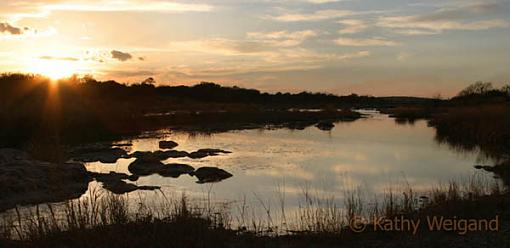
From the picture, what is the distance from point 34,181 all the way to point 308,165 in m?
11.3

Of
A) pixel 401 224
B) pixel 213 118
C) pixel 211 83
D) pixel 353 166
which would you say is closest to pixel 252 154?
pixel 353 166

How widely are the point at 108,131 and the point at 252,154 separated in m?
13.3

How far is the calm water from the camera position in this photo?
650 inches

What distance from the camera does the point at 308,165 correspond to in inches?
893

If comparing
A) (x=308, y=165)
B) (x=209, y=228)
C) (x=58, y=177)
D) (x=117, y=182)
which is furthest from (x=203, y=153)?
(x=209, y=228)

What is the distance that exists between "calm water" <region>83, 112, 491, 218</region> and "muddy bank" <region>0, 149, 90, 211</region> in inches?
81.0

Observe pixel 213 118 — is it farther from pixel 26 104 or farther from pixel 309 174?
pixel 309 174

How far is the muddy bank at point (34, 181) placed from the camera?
1407 cm

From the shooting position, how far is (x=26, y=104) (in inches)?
1414

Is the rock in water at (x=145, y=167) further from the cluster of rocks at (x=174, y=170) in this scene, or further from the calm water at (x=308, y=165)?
the calm water at (x=308, y=165)

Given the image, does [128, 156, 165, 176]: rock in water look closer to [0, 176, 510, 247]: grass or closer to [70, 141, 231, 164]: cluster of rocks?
[70, 141, 231, 164]: cluster of rocks

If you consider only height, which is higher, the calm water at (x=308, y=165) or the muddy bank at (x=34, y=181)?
the muddy bank at (x=34, y=181)

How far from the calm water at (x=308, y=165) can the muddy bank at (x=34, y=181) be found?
2057mm

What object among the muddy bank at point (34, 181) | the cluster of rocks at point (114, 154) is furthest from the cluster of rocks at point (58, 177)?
the cluster of rocks at point (114, 154)
